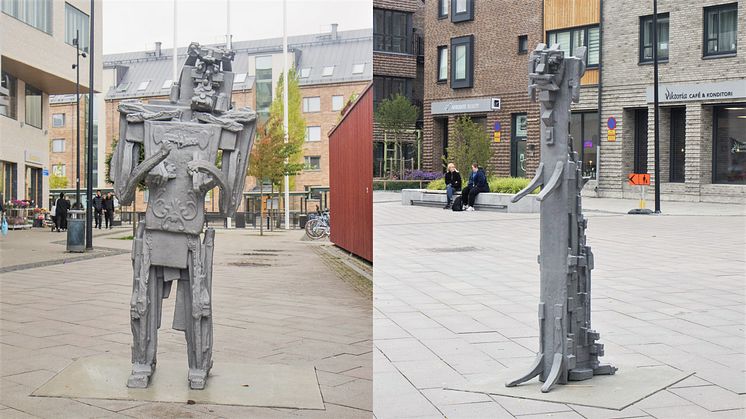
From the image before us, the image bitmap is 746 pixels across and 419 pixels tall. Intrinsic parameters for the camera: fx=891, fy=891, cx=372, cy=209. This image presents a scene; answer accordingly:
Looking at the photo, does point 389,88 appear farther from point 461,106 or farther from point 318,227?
point 318,227

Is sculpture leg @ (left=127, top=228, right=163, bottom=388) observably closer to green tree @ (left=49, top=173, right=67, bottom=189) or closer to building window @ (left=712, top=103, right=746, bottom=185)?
green tree @ (left=49, top=173, right=67, bottom=189)

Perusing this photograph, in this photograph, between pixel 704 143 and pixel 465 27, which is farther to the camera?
pixel 704 143

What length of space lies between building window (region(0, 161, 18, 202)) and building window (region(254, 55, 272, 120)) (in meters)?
1.21

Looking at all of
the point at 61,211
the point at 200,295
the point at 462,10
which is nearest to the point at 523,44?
the point at 462,10

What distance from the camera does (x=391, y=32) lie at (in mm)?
2205

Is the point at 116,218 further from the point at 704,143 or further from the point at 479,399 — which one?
the point at 704,143

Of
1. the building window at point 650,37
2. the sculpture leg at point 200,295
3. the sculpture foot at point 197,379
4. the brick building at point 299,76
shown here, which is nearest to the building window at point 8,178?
the brick building at point 299,76

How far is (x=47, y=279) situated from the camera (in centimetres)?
338

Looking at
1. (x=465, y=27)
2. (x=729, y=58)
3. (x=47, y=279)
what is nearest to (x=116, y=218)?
(x=47, y=279)

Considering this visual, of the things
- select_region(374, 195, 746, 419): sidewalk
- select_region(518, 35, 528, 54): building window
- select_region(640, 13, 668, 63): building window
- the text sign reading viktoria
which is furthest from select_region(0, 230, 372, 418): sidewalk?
the text sign reading viktoria

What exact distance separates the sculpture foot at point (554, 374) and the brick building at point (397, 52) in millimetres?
761

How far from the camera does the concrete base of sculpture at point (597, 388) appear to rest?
2354 mm

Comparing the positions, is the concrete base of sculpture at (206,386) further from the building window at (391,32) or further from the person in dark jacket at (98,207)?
the building window at (391,32)

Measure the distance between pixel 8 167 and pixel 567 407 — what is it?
98.5 inches
